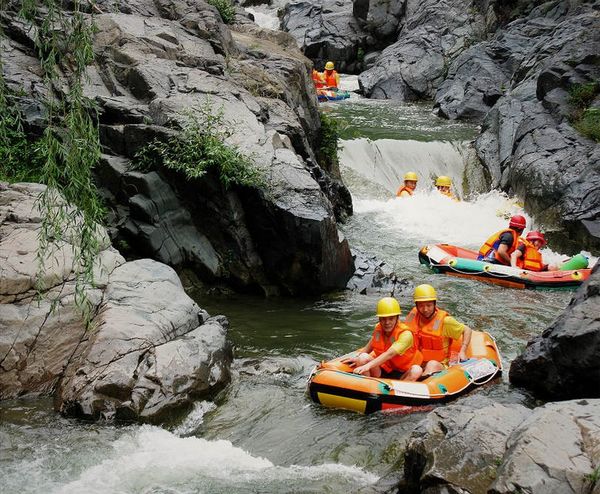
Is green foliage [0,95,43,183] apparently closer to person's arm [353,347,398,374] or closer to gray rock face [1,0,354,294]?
gray rock face [1,0,354,294]

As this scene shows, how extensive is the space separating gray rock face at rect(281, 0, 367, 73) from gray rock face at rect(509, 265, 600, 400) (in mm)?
25346

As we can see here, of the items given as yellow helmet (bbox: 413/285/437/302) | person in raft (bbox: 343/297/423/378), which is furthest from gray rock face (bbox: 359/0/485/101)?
person in raft (bbox: 343/297/423/378)

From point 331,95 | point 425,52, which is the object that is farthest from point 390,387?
point 425,52

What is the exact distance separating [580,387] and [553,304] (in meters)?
4.64

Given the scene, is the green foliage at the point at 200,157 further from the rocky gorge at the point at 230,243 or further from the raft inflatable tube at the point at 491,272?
the raft inflatable tube at the point at 491,272

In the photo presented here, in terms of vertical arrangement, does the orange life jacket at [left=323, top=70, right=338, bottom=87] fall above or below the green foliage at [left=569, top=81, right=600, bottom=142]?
above

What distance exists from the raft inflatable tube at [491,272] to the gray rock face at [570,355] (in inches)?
179

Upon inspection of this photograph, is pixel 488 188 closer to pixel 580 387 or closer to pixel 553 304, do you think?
pixel 553 304

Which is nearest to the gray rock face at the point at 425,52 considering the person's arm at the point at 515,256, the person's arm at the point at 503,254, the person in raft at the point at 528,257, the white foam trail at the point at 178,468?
the person in raft at the point at 528,257

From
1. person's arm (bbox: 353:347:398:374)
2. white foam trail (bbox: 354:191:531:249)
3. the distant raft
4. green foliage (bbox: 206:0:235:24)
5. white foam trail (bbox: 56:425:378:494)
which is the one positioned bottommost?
white foam trail (bbox: 56:425:378:494)

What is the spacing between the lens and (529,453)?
4082 millimetres

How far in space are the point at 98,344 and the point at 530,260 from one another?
7864 millimetres

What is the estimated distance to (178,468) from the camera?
5.72 meters

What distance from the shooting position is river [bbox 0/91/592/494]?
5.52 m
